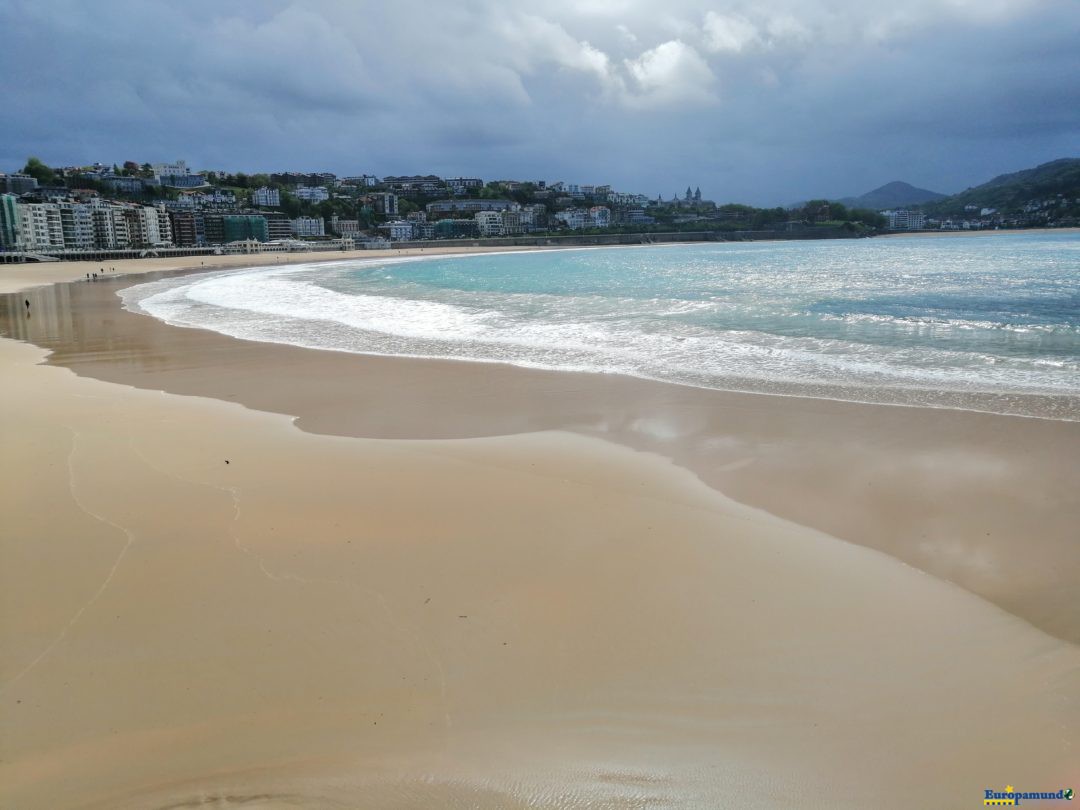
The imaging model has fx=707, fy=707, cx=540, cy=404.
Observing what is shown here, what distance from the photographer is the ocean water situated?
8.70 m

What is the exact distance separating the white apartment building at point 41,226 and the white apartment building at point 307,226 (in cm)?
4719

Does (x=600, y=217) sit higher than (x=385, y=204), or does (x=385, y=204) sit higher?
(x=385, y=204)

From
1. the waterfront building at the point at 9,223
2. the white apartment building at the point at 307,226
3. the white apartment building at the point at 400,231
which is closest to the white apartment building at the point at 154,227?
the waterfront building at the point at 9,223

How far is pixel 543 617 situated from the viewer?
3.35m

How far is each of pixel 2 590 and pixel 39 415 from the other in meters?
4.66

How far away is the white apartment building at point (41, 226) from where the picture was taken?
278 feet

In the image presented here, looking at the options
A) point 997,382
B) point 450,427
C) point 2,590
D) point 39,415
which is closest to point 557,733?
point 2,590

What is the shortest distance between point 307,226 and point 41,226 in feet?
179

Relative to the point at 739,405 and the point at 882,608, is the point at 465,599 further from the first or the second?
the point at 739,405

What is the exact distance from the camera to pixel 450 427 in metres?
6.94

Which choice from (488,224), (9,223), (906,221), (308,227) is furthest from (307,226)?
(906,221)

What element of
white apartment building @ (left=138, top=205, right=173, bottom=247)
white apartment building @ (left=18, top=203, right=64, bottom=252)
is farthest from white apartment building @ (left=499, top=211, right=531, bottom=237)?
white apartment building @ (left=18, top=203, right=64, bottom=252)
